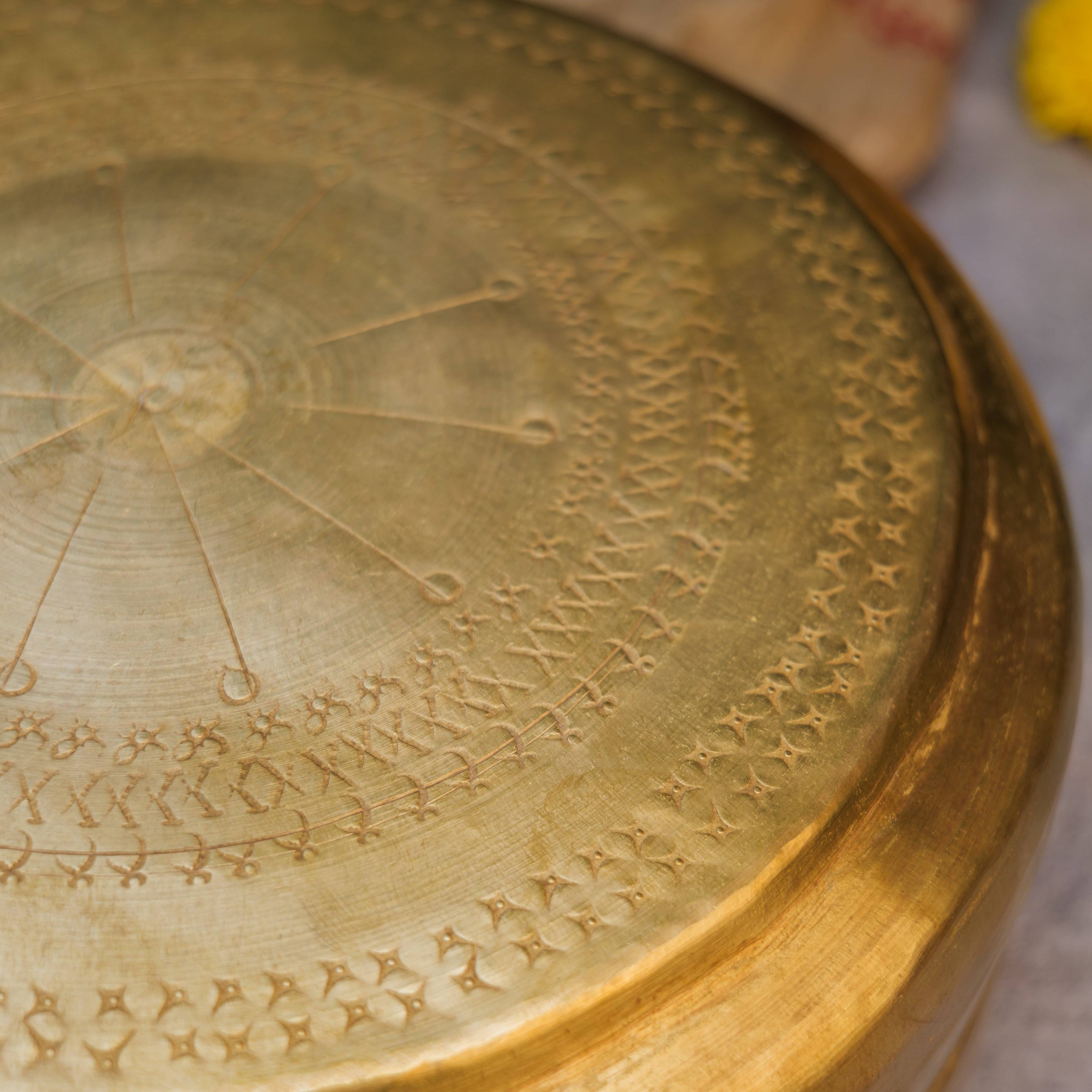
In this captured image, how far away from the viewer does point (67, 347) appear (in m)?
1.00

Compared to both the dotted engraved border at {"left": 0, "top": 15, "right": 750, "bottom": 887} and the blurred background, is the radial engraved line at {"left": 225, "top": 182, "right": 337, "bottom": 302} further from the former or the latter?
the blurred background

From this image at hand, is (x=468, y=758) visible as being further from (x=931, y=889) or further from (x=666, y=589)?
(x=931, y=889)

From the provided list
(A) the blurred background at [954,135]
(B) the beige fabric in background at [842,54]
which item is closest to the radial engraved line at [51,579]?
(A) the blurred background at [954,135]

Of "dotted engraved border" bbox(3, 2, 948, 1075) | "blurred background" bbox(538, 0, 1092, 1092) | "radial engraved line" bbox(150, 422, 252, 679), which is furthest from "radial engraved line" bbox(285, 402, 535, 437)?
"blurred background" bbox(538, 0, 1092, 1092)

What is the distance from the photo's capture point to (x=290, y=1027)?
28.0 inches

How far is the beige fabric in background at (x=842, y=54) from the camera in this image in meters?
1.94

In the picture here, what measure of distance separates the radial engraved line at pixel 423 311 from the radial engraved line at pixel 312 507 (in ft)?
0.45

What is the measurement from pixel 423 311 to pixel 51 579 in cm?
40

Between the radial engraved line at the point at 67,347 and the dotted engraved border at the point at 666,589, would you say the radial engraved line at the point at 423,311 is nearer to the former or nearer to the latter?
the radial engraved line at the point at 67,347

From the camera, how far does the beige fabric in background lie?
1.94m

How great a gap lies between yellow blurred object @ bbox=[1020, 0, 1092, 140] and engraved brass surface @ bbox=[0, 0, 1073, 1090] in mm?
1042

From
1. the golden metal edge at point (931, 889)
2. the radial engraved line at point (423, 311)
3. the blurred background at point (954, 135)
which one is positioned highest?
the blurred background at point (954, 135)

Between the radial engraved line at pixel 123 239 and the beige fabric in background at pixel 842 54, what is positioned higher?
the beige fabric in background at pixel 842 54

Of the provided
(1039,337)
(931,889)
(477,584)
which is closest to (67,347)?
(477,584)
